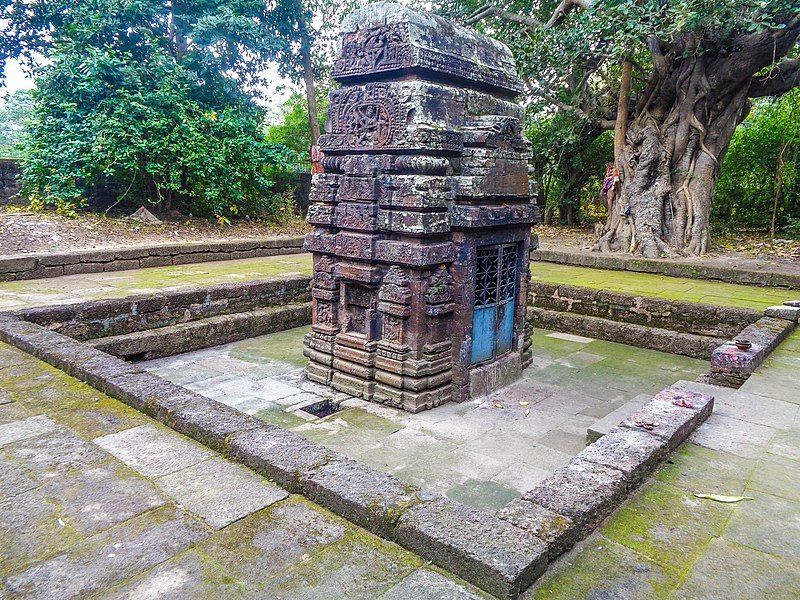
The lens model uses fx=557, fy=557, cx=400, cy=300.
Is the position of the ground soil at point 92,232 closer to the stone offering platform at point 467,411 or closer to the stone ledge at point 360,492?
the stone offering platform at point 467,411

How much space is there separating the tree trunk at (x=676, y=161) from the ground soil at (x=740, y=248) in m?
0.68

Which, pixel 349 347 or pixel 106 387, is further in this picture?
pixel 349 347

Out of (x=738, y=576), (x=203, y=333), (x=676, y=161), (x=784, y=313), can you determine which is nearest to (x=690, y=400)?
(x=738, y=576)

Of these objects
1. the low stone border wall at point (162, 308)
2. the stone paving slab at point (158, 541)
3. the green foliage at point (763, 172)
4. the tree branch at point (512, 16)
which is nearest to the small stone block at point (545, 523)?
the stone paving slab at point (158, 541)

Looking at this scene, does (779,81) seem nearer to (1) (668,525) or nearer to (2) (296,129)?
(1) (668,525)

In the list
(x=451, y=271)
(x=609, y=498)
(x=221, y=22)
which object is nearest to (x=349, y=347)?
(x=451, y=271)

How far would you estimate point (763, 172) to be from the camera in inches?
554

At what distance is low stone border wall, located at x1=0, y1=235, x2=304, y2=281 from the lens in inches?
316

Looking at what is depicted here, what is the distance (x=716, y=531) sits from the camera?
2.54m

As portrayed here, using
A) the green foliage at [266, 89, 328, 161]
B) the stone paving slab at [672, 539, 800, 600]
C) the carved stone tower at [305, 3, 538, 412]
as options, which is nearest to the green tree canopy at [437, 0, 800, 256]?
the carved stone tower at [305, 3, 538, 412]

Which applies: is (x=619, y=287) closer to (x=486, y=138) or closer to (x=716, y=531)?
(x=486, y=138)

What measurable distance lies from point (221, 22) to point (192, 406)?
433 inches

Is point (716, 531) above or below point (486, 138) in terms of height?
below

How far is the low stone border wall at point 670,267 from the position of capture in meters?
8.99
